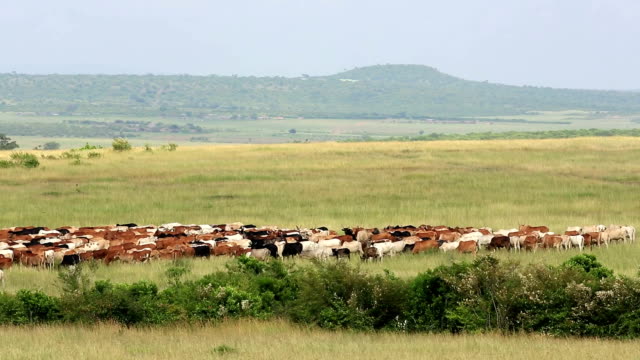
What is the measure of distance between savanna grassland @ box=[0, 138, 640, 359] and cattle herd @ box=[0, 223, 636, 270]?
0.80 m

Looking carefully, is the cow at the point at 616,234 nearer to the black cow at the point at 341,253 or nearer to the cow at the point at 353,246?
the cow at the point at 353,246

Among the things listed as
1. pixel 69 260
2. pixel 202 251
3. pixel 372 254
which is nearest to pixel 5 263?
pixel 69 260

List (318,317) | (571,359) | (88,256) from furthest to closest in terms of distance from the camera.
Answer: (88,256) < (318,317) < (571,359)

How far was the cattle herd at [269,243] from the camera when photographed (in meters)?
24.4

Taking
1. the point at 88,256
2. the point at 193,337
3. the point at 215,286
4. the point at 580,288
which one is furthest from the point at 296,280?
the point at 88,256

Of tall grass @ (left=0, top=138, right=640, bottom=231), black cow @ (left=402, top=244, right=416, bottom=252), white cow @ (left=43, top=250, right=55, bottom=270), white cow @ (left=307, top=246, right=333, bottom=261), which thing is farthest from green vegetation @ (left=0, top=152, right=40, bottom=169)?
black cow @ (left=402, top=244, right=416, bottom=252)

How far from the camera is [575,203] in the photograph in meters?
37.8

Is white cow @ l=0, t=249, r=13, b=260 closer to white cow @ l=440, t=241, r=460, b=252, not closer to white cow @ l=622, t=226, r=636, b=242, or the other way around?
white cow @ l=440, t=241, r=460, b=252

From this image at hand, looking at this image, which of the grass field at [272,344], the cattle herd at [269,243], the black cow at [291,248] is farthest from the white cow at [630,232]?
the grass field at [272,344]

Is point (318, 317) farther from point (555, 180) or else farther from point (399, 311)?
point (555, 180)

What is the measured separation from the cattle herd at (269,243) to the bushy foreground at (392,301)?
6911 mm

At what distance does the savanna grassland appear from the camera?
45.5 ft

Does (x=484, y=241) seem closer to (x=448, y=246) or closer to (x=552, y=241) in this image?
(x=448, y=246)

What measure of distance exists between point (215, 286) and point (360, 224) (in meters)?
16.3
